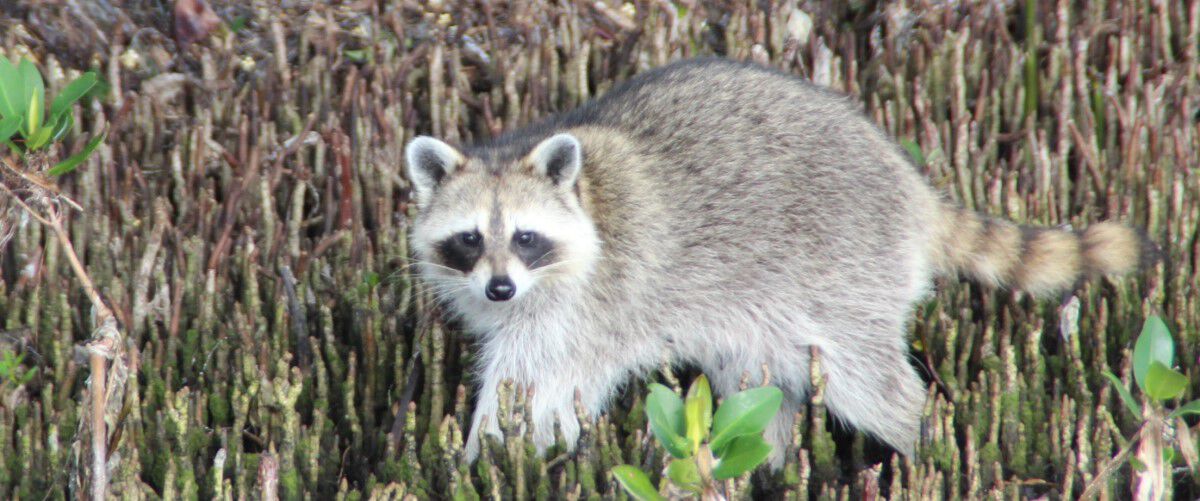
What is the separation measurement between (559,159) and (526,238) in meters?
0.24

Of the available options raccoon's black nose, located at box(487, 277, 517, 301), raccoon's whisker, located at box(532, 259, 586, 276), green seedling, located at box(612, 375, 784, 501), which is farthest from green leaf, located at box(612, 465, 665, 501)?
raccoon's whisker, located at box(532, 259, 586, 276)

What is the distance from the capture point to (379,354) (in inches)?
149

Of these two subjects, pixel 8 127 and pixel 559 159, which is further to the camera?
pixel 559 159

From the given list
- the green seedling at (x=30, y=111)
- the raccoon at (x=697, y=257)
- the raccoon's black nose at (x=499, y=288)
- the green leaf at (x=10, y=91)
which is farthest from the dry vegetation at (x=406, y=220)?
the green leaf at (x=10, y=91)

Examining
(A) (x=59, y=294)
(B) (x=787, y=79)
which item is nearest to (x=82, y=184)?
(A) (x=59, y=294)

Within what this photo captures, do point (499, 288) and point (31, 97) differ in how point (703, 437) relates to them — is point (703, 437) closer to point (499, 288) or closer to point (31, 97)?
point (499, 288)

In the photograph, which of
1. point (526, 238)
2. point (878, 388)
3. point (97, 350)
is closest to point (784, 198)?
point (878, 388)

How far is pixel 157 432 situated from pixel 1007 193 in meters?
2.95

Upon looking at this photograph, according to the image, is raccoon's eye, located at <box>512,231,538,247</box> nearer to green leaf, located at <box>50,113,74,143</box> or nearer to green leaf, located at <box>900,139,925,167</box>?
Result: green leaf, located at <box>50,113,74,143</box>

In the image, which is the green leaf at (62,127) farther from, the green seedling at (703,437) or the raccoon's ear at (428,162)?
the green seedling at (703,437)

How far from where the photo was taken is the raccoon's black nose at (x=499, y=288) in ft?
10.5

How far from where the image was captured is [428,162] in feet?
11.3

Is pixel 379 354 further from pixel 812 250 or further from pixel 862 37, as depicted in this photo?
pixel 862 37

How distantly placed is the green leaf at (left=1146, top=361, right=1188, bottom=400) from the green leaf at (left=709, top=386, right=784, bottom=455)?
0.87 m
